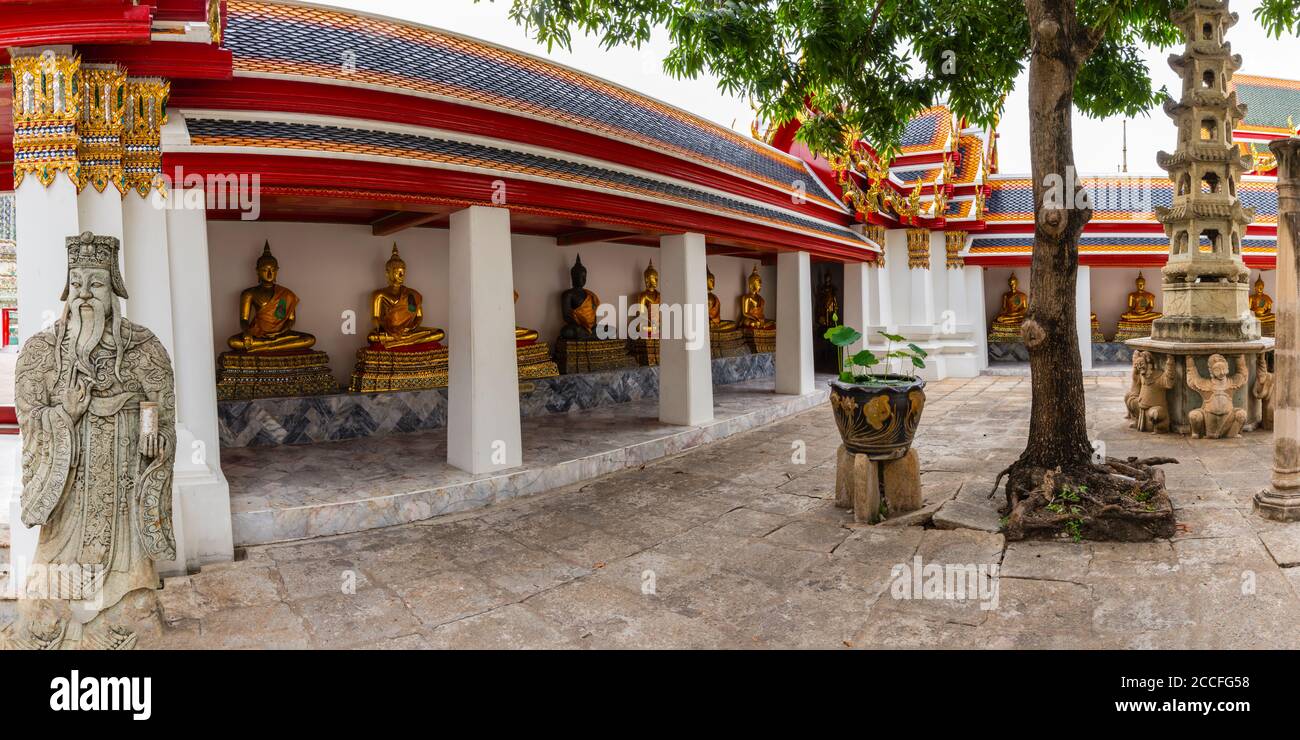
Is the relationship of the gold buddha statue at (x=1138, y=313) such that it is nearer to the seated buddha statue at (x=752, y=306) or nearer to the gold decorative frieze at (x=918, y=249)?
the gold decorative frieze at (x=918, y=249)

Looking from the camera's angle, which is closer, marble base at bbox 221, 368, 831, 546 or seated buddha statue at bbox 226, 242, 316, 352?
marble base at bbox 221, 368, 831, 546

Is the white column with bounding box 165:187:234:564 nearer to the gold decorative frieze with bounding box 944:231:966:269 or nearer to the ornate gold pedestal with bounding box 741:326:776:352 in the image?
the ornate gold pedestal with bounding box 741:326:776:352

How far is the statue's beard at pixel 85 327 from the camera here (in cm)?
343

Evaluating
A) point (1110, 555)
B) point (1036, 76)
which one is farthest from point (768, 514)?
point (1036, 76)

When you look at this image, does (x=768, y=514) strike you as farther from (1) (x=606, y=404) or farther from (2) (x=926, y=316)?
(2) (x=926, y=316)

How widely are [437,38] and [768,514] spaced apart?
518cm

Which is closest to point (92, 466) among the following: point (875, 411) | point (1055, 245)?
point (875, 411)

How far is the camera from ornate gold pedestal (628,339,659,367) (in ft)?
39.1

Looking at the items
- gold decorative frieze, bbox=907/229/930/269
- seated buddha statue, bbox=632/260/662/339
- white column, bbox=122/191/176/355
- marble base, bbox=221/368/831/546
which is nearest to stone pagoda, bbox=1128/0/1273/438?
marble base, bbox=221/368/831/546

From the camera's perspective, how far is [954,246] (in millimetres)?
16266

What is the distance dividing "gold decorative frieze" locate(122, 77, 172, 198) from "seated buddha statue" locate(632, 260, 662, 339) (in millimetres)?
7980

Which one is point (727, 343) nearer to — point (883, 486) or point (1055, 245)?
point (883, 486)

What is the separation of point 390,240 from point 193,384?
4523 mm
